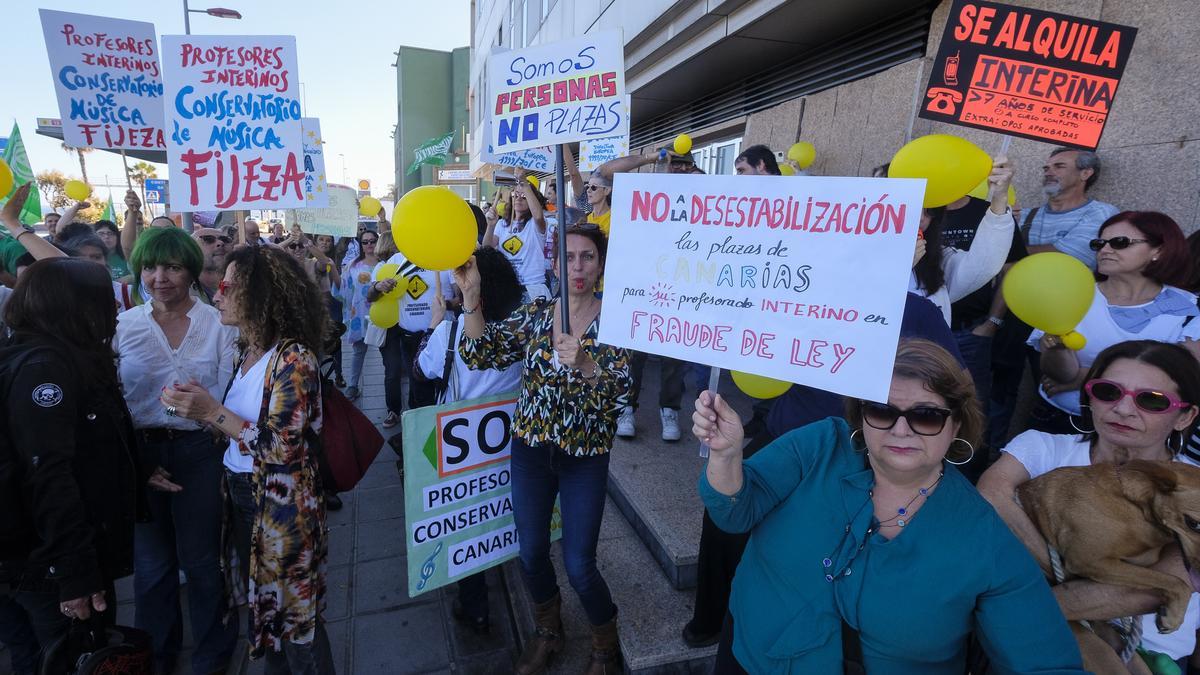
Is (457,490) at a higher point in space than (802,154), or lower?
lower

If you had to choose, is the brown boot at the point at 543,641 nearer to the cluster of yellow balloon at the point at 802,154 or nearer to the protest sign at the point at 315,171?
the protest sign at the point at 315,171

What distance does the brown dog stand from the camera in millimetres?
1371

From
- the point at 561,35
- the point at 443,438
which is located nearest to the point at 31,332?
the point at 443,438

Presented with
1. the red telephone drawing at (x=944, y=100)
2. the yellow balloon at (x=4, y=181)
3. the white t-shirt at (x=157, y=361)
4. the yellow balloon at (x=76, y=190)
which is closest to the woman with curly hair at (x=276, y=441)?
the white t-shirt at (x=157, y=361)

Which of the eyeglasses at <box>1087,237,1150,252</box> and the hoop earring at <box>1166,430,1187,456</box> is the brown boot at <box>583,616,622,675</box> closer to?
the hoop earring at <box>1166,430,1187,456</box>

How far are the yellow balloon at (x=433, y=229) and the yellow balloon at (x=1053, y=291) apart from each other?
7.75ft

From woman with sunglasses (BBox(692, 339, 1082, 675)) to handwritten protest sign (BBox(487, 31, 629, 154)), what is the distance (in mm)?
1482

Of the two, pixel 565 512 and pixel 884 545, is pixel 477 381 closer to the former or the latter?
pixel 565 512

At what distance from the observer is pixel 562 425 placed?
7.55ft

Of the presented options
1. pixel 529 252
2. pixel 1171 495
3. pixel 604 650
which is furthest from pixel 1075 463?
pixel 529 252

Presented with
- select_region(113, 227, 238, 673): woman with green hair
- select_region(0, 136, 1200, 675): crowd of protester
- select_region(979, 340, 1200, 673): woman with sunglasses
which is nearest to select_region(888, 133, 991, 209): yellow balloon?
select_region(0, 136, 1200, 675): crowd of protester

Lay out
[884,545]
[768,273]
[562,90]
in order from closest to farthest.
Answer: [884,545] < [768,273] < [562,90]

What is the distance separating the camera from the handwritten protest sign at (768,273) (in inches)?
52.6

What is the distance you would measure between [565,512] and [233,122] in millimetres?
3221
